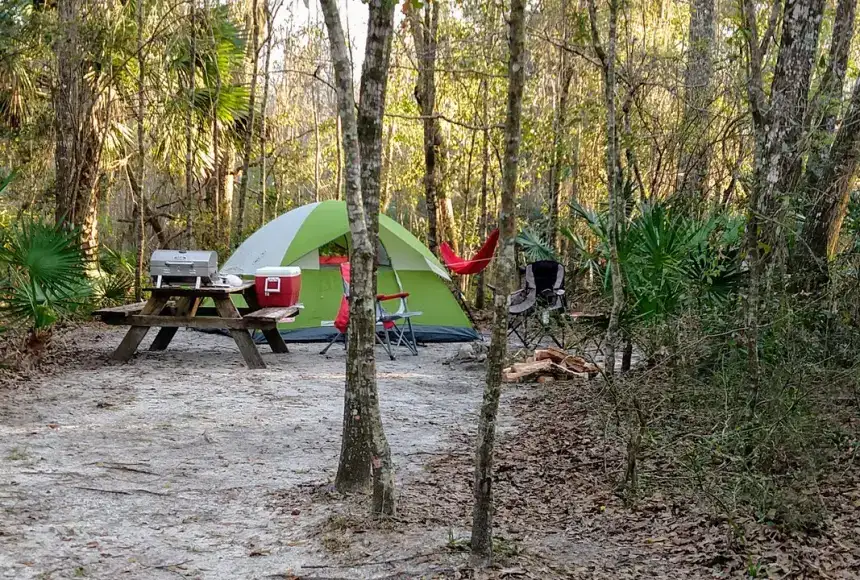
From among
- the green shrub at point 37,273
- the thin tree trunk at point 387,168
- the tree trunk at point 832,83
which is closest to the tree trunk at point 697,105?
the tree trunk at point 832,83

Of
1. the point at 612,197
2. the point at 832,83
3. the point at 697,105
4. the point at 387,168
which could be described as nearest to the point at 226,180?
the point at 387,168

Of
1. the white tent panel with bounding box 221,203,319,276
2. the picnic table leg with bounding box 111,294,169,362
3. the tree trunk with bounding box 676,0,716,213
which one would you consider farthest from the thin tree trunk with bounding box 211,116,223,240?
the tree trunk with bounding box 676,0,716,213

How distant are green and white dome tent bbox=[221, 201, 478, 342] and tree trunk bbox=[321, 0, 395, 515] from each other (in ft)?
19.9

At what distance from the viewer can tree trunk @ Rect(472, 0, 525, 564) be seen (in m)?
3.36

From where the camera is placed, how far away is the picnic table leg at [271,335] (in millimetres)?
9062

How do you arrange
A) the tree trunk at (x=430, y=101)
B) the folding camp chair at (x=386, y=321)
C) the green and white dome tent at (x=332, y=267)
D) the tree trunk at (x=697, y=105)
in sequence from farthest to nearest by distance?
1. the tree trunk at (x=430, y=101)
2. the green and white dome tent at (x=332, y=267)
3. the folding camp chair at (x=386, y=321)
4. the tree trunk at (x=697, y=105)

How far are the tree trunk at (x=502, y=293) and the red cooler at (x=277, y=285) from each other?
5732 mm

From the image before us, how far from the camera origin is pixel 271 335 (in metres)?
9.08

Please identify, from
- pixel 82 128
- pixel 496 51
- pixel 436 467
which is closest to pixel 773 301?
pixel 436 467

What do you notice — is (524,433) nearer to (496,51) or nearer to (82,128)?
(496,51)

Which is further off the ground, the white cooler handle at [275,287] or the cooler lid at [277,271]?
the cooler lid at [277,271]

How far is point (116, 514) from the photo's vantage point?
4.04 metres

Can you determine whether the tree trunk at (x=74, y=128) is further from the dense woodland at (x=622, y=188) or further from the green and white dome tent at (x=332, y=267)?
the green and white dome tent at (x=332, y=267)

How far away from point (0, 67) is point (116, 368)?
6922 mm
